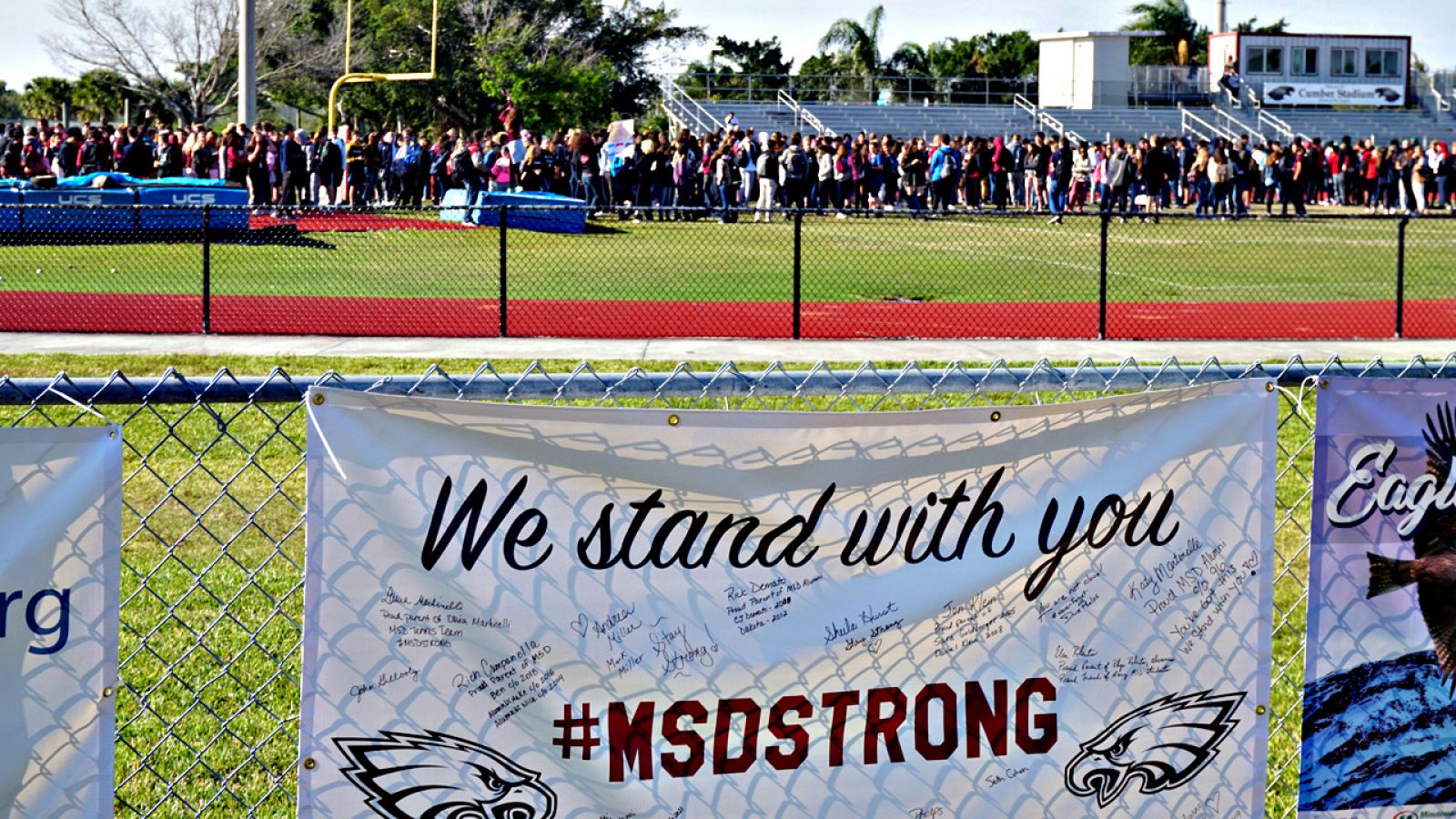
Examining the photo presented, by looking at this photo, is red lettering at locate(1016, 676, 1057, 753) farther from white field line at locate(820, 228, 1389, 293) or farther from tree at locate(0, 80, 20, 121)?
A: tree at locate(0, 80, 20, 121)

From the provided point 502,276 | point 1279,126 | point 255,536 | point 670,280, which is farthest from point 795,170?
point 1279,126

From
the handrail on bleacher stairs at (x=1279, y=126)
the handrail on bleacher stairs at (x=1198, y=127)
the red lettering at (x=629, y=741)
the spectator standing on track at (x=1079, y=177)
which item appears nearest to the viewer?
the red lettering at (x=629, y=741)

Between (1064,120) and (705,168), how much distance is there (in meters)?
25.4

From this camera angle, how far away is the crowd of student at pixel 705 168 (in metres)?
30.8

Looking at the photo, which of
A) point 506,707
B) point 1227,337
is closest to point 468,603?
point 506,707

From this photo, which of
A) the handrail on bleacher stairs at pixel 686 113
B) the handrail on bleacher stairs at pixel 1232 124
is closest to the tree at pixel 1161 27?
the handrail on bleacher stairs at pixel 1232 124

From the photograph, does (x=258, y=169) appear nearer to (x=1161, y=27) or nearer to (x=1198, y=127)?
(x=1198, y=127)

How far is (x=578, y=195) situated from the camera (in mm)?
31812

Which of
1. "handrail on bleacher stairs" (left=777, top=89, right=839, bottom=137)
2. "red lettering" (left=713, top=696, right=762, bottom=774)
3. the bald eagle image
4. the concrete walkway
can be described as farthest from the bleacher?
"red lettering" (left=713, top=696, right=762, bottom=774)

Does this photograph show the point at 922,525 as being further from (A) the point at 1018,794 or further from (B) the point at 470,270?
(B) the point at 470,270

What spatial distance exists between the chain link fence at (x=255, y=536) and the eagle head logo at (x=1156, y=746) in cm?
68

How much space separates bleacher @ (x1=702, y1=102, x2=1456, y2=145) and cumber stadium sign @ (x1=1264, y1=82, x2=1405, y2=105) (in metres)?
0.40

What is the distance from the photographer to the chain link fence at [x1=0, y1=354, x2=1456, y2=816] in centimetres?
347

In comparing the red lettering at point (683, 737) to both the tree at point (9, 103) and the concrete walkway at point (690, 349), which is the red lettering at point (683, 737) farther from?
the tree at point (9, 103)
